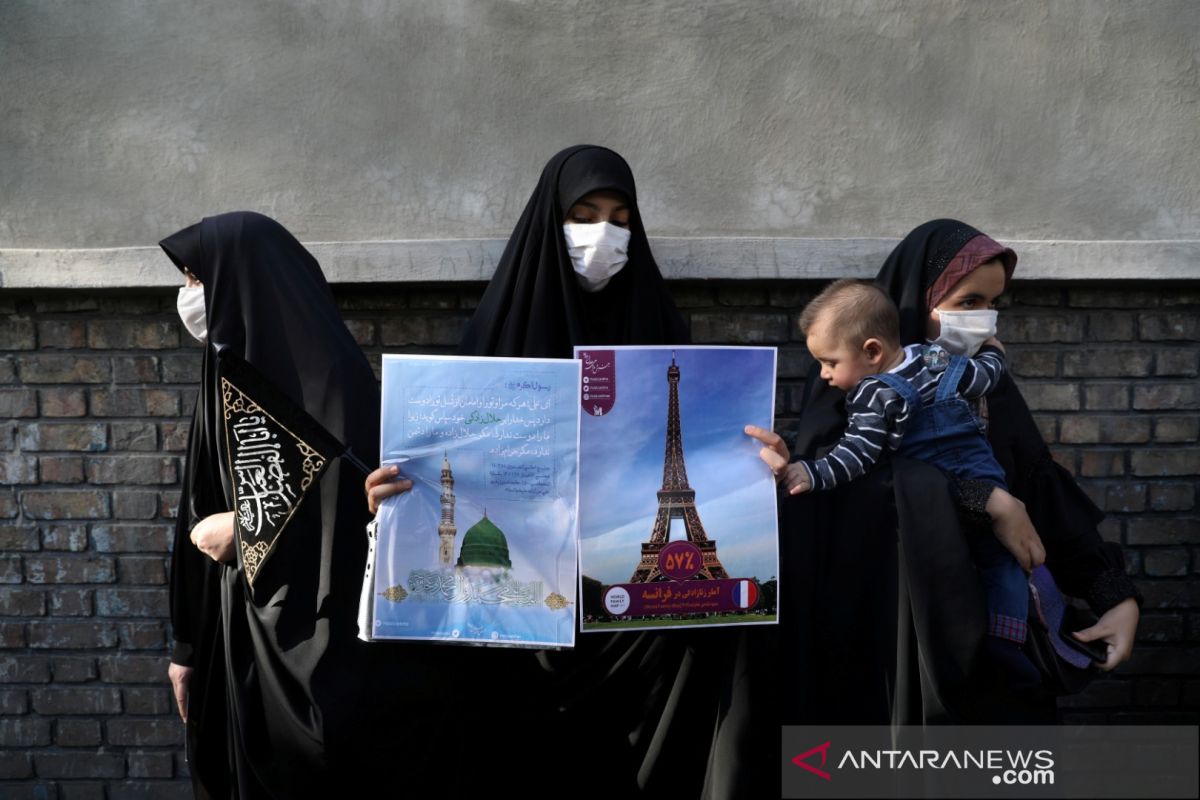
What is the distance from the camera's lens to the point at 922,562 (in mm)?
2396

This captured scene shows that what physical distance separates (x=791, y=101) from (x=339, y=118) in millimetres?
1550

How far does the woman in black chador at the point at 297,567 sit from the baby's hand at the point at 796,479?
3.37ft

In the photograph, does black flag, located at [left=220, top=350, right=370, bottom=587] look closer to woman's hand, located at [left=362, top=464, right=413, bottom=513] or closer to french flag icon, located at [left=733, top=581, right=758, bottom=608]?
woman's hand, located at [left=362, top=464, right=413, bottom=513]

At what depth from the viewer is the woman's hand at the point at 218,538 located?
2.52 metres

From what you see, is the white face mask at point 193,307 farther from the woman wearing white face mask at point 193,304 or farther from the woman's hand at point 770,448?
the woman's hand at point 770,448

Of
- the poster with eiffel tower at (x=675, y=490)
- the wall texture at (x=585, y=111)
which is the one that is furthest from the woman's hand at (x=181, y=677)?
the wall texture at (x=585, y=111)

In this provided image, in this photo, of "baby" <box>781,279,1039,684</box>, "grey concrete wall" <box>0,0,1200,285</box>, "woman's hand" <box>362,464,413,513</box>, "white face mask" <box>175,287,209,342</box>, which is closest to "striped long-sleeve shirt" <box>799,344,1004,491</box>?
"baby" <box>781,279,1039,684</box>

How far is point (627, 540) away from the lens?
90.7 inches

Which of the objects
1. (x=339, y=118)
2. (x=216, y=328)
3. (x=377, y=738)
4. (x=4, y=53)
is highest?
(x=4, y=53)

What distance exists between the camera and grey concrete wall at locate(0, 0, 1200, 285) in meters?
3.34

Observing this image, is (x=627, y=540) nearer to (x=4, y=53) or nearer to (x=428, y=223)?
(x=428, y=223)

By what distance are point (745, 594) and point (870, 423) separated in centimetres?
51

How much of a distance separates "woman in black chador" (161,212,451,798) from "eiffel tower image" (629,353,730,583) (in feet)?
2.24

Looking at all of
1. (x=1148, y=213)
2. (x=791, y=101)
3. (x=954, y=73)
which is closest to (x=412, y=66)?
(x=791, y=101)
